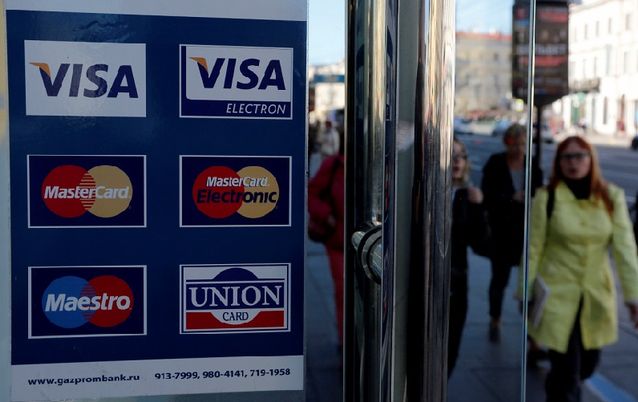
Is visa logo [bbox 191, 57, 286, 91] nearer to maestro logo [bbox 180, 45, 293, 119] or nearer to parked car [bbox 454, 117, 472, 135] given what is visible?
maestro logo [bbox 180, 45, 293, 119]

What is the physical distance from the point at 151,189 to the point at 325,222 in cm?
391

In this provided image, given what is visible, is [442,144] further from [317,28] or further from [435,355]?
[317,28]

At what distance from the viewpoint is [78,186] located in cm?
129

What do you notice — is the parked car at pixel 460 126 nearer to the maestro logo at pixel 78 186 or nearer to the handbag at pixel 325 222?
the maestro logo at pixel 78 186

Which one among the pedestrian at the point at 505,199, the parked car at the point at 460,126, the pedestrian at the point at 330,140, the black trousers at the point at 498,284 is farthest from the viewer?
the pedestrian at the point at 330,140

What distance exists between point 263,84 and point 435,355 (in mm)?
573

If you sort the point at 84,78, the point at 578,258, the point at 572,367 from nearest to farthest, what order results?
the point at 84,78, the point at 578,258, the point at 572,367

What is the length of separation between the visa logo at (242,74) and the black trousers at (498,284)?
181 inches

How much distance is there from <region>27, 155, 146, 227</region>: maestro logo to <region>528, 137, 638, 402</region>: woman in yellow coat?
3.60 meters

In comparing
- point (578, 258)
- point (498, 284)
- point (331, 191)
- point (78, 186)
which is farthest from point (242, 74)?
point (498, 284)

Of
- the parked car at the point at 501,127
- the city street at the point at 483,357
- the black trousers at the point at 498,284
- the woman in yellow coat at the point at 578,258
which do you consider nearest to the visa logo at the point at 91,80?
the city street at the point at 483,357

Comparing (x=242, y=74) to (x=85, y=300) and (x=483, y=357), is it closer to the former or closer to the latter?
(x=85, y=300)

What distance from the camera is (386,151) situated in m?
0.94

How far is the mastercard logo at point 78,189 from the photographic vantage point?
129cm
